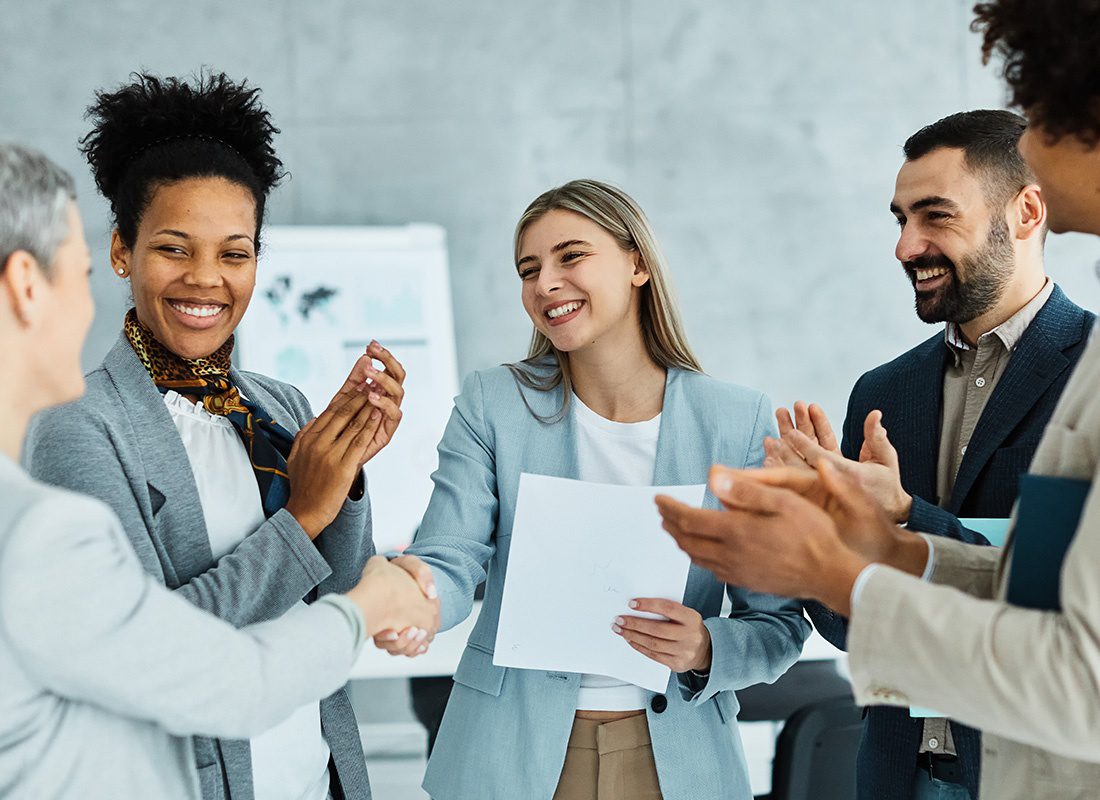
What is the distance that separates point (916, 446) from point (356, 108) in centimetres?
386

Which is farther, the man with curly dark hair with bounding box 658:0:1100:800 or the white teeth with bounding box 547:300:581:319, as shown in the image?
the white teeth with bounding box 547:300:581:319

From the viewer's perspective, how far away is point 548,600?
5.99 ft

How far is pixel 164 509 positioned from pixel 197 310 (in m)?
0.35

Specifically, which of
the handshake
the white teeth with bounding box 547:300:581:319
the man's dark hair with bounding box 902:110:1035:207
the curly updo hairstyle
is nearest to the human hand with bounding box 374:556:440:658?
the handshake

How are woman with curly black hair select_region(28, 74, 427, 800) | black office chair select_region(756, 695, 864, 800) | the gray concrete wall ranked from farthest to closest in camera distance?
the gray concrete wall < black office chair select_region(756, 695, 864, 800) < woman with curly black hair select_region(28, 74, 427, 800)

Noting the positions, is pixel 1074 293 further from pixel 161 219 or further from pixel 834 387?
pixel 161 219

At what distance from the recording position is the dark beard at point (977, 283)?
2.05 m

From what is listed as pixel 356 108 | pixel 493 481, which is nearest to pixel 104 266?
pixel 356 108

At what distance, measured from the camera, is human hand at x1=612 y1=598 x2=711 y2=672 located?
1.74 metres

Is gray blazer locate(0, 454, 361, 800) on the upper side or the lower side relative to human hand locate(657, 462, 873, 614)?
lower

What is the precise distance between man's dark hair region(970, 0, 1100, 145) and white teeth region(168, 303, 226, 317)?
1206mm

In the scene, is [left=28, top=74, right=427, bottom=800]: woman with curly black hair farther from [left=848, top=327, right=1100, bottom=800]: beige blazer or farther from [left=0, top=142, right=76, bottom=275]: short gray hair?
[left=848, top=327, right=1100, bottom=800]: beige blazer

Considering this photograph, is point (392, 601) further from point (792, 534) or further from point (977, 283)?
point (977, 283)

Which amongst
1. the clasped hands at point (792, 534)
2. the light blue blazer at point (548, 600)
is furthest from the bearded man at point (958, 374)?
the clasped hands at point (792, 534)
